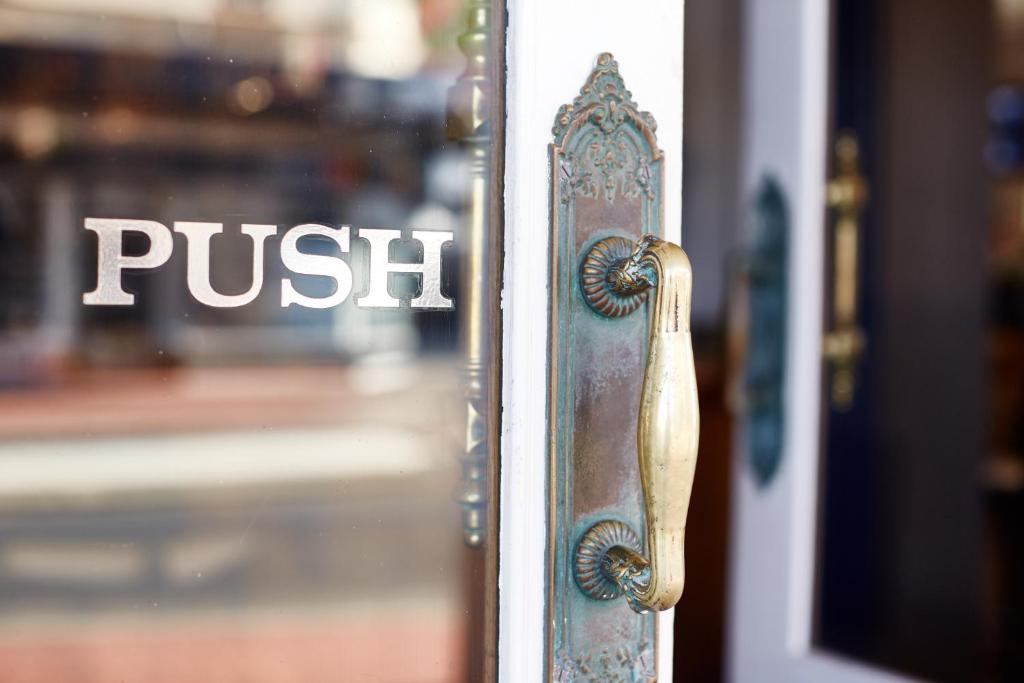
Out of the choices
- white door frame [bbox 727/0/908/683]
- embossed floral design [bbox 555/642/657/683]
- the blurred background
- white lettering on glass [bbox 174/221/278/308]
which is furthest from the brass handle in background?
white lettering on glass [bbox 174/221/278/308]

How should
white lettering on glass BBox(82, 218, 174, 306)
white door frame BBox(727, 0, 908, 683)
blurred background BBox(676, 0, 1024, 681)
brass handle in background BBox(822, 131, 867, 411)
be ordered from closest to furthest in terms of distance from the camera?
white lettering on glass BBox(82, 218, 174, 306)
white door frame BBox(727, 0, 908, 683)
brass handle in background BBox(822, 131, 867, 411)
blurred background BBox(676, 0, 1024, 681)

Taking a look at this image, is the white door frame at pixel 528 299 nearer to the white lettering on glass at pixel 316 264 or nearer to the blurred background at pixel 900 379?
the white lettering on glass at pixel 316 264

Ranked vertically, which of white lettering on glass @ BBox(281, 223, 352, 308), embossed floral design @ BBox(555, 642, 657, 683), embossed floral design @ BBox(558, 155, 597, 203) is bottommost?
embossed floral design @ BBox(555, 642, 657, 683)

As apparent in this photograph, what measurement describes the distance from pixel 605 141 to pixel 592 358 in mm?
113

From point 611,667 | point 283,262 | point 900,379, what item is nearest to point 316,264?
point 283,262

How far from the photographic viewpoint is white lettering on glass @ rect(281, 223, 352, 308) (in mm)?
457

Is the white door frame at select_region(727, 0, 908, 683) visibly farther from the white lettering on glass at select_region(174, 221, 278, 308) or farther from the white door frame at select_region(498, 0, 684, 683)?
the white lettering on glass at select_region(174, 221, 278, 308)

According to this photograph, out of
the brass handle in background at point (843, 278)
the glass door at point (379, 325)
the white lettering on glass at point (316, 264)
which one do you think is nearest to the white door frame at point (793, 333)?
the brass handle in background at point (843, 278)

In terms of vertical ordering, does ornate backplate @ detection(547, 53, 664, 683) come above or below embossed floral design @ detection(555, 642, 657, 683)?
above

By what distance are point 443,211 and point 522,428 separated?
121 mm

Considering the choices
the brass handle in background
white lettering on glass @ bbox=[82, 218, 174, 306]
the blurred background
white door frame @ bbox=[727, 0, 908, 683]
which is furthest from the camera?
the blurred background

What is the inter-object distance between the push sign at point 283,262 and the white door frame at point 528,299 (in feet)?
0.14

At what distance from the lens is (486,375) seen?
49cm

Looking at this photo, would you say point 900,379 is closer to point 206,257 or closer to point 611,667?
point 611,667
